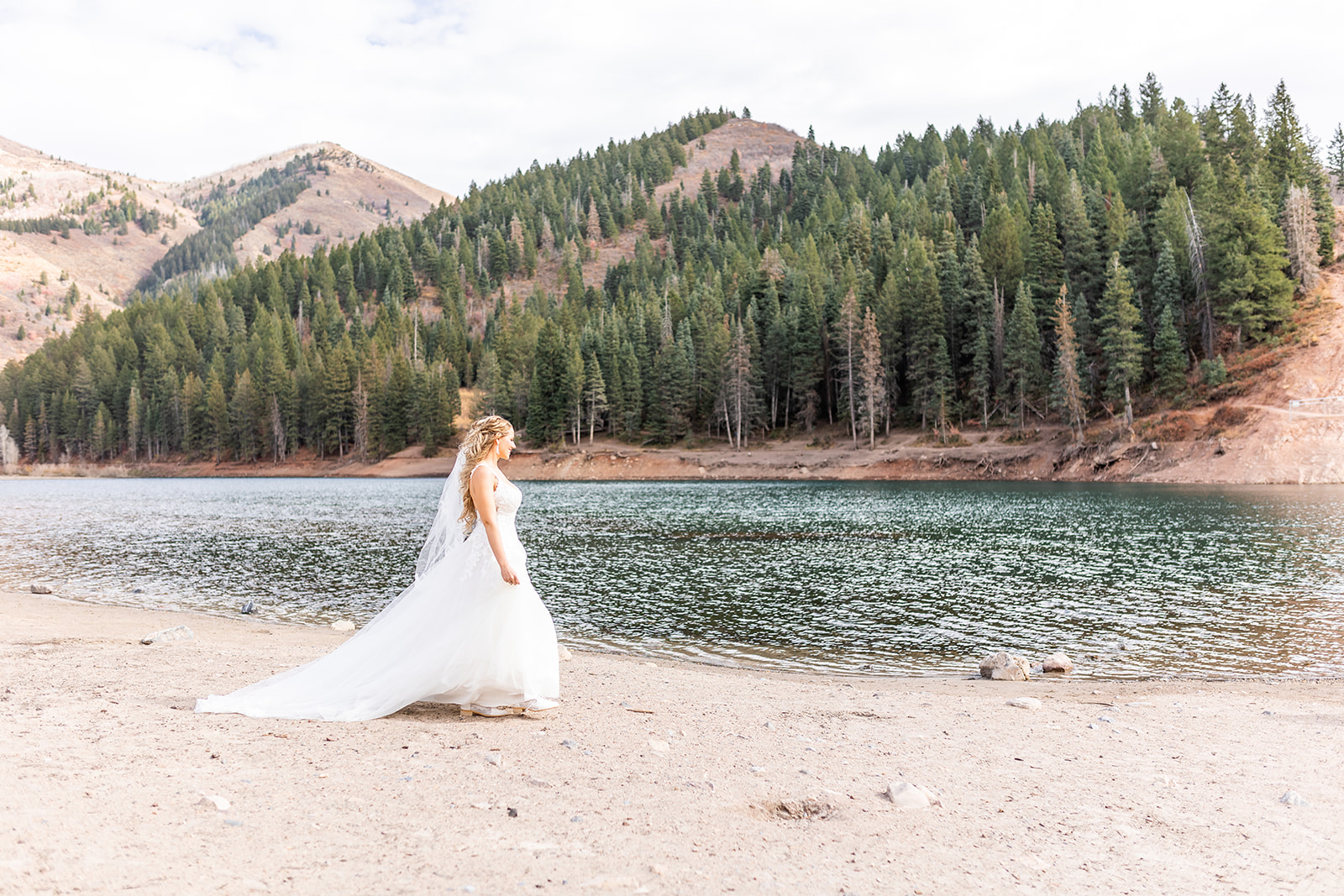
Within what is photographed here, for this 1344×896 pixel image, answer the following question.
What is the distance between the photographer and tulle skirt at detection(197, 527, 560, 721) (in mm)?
8469

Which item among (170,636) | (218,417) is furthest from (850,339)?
(218,417)

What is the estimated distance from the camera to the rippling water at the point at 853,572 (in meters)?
16.1

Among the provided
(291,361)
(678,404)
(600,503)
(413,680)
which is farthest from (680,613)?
(291,361)

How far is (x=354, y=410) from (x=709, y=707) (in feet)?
390

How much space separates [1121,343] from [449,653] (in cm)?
7248

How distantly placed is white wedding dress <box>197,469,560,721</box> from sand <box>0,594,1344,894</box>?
1.07 feet

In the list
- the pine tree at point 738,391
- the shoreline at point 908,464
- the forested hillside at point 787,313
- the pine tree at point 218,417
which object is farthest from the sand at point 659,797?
the pine tree at point 218,417

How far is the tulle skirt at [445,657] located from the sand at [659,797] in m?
0.30

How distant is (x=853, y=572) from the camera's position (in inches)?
1001

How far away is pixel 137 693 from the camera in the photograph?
30.3 ft

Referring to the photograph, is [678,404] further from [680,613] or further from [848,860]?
[848,860]

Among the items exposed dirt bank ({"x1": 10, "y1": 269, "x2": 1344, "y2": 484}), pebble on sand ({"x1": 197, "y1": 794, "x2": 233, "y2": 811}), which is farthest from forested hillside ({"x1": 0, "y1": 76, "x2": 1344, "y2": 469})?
pebble on sand ({"x1": 197, "y1": 794, "x2": 233, "y2": 811})

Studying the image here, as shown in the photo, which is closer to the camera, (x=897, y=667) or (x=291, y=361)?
(x=897, y=667)

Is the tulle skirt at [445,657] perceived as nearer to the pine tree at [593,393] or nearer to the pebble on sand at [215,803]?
the pebble on sand at [215,803]
